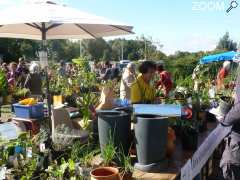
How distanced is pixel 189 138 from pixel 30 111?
277 centimetres

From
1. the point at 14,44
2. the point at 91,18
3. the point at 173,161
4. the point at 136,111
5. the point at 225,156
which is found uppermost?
the point at 14,44

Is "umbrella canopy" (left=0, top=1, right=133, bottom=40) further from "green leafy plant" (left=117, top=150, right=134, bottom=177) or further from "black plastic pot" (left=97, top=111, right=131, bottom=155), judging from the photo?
"green leafy plant" (left=117, top=150, right=134, bottom=177)

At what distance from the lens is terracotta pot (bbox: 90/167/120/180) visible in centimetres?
278

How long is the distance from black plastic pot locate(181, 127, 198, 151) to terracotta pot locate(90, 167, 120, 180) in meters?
1.20

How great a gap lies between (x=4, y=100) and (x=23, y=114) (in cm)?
520

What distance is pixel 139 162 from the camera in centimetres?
327

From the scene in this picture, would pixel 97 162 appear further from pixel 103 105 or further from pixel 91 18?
pixel 91 18

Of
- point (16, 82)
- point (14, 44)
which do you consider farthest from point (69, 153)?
point (14, 44)

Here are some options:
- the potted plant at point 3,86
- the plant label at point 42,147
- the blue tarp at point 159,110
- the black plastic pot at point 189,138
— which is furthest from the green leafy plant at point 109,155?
the potted plant at point 3,86

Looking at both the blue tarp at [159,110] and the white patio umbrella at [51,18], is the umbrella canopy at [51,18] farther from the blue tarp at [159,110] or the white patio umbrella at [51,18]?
the blue tarp at [159,110]

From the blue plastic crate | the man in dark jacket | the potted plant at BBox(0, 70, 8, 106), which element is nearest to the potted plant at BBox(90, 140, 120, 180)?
the man in dark jacket

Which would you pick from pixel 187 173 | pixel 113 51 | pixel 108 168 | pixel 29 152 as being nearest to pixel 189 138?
pixel 108 168

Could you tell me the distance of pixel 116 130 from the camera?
331cm

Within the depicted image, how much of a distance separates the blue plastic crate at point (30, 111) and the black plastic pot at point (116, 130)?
2498 millimetres
